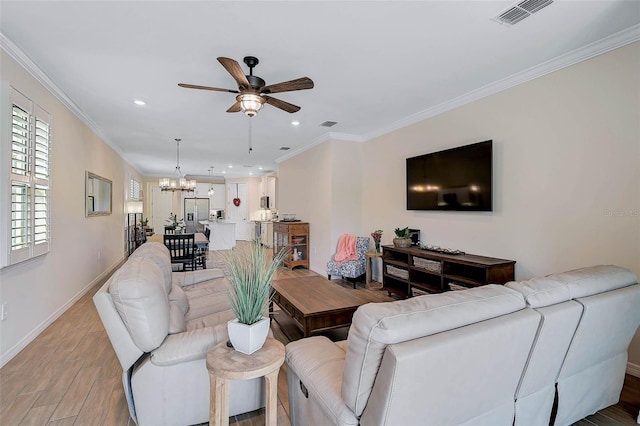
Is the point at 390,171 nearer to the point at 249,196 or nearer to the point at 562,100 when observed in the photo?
the point at 562,100

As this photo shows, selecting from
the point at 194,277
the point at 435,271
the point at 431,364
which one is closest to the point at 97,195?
the point at 194,277

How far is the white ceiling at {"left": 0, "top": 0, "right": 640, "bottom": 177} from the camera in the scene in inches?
82.4

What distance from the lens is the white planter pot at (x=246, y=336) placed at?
146cm

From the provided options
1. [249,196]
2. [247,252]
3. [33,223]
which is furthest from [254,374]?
[249,196]

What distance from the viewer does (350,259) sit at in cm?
507

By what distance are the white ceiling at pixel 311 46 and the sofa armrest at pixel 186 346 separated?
216cm

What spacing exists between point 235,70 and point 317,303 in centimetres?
210

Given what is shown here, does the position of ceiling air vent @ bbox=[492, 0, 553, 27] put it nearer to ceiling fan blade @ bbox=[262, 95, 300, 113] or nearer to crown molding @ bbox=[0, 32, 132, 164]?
ceiling fan blade @ bbox=[262, 95, 300, 113]

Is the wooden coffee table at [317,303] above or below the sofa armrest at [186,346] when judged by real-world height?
below

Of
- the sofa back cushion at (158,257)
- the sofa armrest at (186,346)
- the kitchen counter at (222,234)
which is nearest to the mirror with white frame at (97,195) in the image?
the sofa back cushion at (158,257)

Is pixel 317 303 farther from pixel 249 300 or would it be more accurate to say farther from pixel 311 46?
pixel 311 46

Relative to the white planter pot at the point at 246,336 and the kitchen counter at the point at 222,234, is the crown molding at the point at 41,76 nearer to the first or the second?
the white planter pot at the point at 246,336

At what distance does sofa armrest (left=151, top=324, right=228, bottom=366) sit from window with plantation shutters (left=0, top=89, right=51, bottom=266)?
5.93 feet

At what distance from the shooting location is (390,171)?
5008 mm
